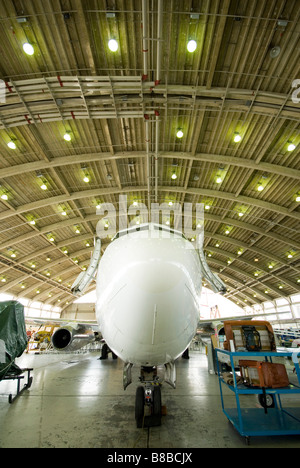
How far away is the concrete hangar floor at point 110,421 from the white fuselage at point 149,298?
1.13 meters

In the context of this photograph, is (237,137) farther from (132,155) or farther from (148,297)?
(148,297)

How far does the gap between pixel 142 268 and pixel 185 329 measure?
4.13 feet

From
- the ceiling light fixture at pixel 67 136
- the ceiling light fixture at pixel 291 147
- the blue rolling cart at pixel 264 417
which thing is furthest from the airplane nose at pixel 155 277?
the ceiling light fixture at pixel 291 147

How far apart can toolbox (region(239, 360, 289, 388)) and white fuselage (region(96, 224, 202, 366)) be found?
4.95 feet

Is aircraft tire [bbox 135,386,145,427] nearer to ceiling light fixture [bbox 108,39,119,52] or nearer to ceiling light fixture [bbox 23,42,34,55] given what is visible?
ceiling light fixture [bbox 108,39,119,52]

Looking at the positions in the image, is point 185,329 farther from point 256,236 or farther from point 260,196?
point 256,236

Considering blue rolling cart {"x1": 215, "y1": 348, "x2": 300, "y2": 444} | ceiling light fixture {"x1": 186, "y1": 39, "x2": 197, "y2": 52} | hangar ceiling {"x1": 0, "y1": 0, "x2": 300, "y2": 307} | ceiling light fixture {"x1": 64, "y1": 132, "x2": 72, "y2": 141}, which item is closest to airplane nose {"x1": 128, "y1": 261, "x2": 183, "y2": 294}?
blue rolling cart {"x1": 215, "y1": 348, "x2": 300, "y2": 444}

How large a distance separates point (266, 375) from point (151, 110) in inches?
467

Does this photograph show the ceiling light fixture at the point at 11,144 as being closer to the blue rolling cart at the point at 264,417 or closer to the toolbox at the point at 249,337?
the toolbox at the point at 249,337

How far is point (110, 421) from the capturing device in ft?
12.9

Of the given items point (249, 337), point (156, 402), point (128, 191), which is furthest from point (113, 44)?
point (156, 402)

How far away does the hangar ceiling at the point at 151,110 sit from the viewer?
26.3ft

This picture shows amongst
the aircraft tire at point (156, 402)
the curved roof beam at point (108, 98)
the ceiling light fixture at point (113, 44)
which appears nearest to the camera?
the aircraft tire at point (156, 402)

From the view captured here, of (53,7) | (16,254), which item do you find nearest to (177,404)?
(53,7)
